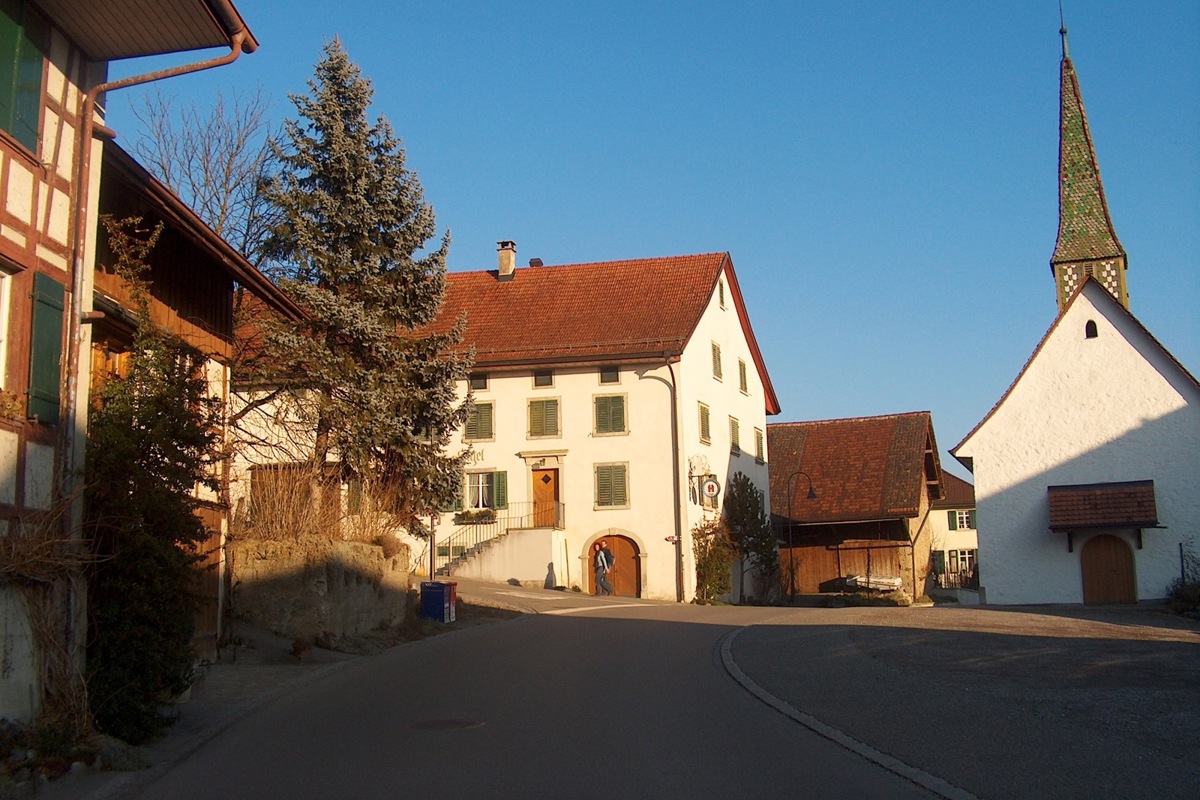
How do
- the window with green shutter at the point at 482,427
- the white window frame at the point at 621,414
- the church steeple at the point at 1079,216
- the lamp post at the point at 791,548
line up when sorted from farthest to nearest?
the lamp post at the point at 791,548
the church steeple at the point at 1079,216
the window with green shutter at the point at 482,427
the white window frame at the point at 621,414

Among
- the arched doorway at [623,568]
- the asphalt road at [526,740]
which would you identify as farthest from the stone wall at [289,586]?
the arched doorway at [623,568]

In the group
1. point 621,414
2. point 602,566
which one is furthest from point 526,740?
point 621,414

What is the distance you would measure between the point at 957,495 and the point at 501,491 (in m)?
44.4

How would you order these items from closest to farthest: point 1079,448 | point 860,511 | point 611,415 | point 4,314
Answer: point 4,314
point 1079,448
point 611,415
point 860,511

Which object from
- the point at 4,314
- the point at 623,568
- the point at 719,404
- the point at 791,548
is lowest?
the point at 623,568

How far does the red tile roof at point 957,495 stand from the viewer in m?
74.2

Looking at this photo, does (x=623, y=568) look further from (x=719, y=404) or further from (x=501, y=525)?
(x=719, y=404)

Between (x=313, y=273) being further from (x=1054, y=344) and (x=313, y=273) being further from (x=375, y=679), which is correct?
(x=1054, y=344)

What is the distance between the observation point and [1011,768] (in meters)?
8.96

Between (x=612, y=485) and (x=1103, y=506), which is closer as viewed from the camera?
(x=1103, y=506)

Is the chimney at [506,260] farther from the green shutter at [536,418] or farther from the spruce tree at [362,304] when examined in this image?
the spruce tree at [362,304]

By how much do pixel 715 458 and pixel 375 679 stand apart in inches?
1095

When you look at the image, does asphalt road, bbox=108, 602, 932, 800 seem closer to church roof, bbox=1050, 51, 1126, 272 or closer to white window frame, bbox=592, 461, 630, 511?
white window frame, bbox=592, 461, 630, 511

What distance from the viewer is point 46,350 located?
10.8 m
